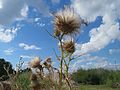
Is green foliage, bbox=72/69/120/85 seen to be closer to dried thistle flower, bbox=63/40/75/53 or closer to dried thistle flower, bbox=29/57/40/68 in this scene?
dried thistle flower, bbox=29/57/40/68

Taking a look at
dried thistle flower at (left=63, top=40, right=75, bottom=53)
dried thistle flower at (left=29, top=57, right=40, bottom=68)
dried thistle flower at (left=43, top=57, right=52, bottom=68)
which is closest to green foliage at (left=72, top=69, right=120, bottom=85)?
dried thistle flower at (left=43, top=57, right=52, bottom=68)

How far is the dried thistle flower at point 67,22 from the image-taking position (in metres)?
1.99

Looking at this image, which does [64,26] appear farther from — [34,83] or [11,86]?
[11,86]

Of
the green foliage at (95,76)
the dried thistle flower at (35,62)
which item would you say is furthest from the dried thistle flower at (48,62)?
the green foliage at (95,76)

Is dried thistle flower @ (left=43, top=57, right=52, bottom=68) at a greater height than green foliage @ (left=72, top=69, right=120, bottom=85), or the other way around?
green foliage @ (left=72, top=69, right=120, bottom=85)

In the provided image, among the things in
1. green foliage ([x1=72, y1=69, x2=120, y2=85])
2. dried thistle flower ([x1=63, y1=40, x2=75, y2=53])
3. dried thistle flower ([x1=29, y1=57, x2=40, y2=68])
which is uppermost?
green foliage ([x1=72, y1=69, x2=120, y2=85])

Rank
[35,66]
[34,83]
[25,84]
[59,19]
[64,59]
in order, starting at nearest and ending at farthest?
[34,83]
[64,59]
[59,19]
[35,66]
[25,84]

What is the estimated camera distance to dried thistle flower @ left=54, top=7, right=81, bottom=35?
6.52 feet

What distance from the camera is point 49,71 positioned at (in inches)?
91.4

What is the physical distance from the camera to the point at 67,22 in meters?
2.03

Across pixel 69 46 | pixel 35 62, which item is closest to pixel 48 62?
pixel 35 62

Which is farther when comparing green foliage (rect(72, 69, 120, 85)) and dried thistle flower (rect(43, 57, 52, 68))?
green foliage (rect(72, 69, 120, 85))

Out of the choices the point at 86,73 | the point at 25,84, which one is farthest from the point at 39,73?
the point at 86,73

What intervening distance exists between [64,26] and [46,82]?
499mm
